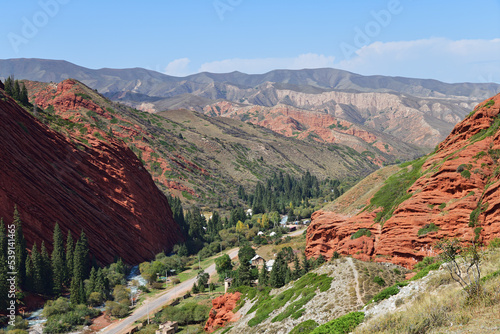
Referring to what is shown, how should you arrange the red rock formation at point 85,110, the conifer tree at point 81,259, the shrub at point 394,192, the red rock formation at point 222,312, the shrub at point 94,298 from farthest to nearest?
the red rock formation at point 85,110
the conifer tree at point 81,259
the shrub at point 94,298
the red rock formation at point 222,312
the shrub at point 394,192

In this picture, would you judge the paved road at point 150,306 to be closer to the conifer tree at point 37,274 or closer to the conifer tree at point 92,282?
the conifer tree at point 92,282

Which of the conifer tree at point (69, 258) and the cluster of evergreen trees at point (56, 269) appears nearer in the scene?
the cluster of evergreen trees at point (56, 269)

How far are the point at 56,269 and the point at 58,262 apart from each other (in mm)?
1282

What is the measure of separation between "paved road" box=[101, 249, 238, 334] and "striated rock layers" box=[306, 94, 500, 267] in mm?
36530

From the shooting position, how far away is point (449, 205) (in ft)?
160

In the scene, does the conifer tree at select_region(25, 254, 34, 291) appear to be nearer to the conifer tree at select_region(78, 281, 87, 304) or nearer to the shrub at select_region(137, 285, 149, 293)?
the conifer tree at select_region(78, 281, 87, 304)

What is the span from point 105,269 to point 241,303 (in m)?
36.5

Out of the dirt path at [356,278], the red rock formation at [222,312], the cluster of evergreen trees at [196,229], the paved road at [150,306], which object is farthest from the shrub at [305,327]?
the cluster of evergreen trees at [196,229]

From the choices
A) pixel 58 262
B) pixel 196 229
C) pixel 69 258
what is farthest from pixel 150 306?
pixel 196 229

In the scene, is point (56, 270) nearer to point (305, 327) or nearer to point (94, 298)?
point (94, 298)

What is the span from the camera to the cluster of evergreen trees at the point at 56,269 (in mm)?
68562

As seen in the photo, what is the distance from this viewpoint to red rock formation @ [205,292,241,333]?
57.8 m

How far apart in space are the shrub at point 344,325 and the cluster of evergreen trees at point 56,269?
5421 cm

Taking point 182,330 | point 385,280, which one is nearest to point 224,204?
point 182,330
